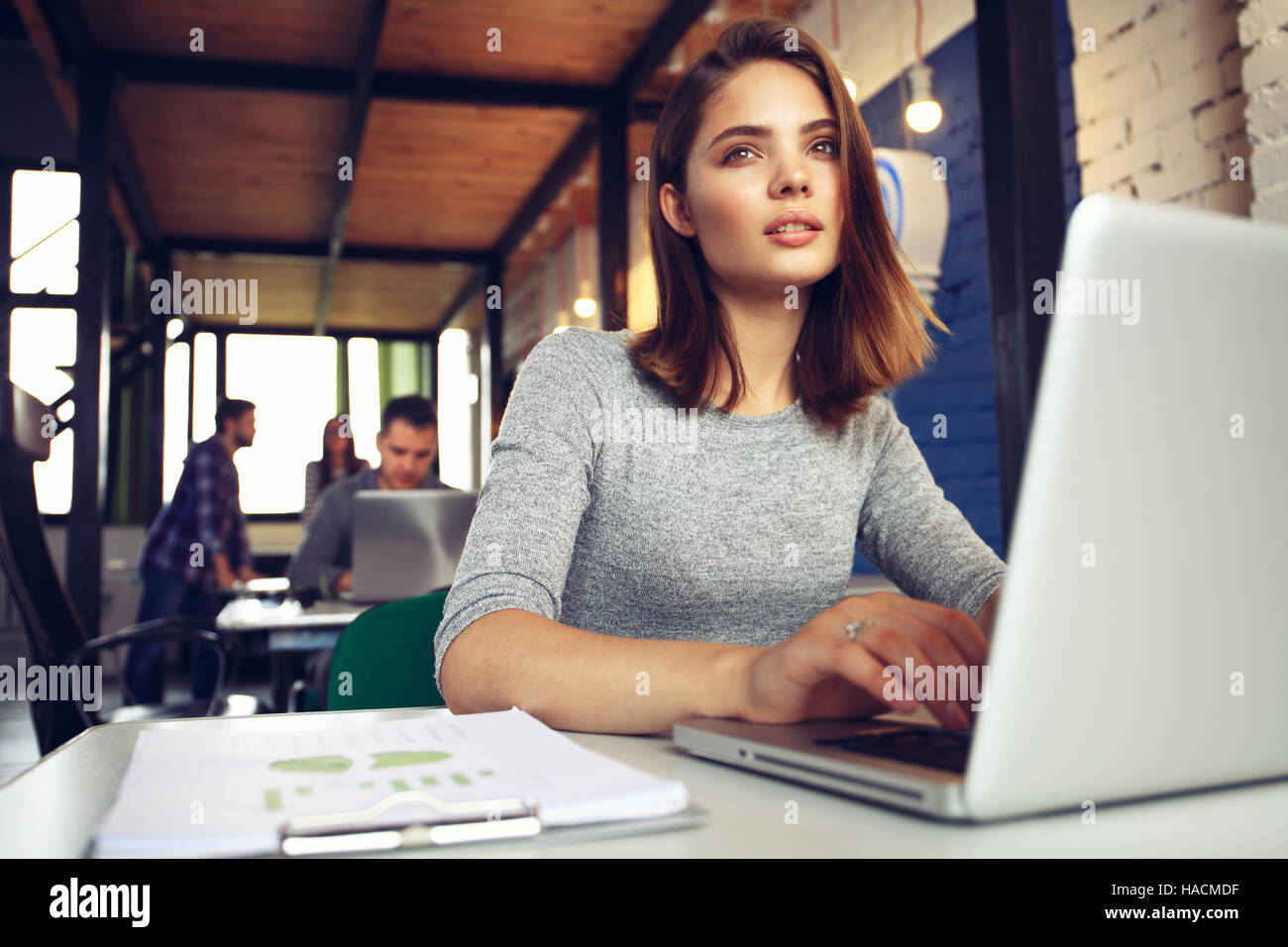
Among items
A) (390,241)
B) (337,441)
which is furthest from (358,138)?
(390,241)

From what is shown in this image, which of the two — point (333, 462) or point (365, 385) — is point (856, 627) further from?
point (365, 385)

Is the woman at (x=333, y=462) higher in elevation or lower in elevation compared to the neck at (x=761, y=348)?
higher

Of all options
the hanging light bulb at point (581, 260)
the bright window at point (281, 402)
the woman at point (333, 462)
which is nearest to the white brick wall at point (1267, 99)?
the woman at point (333, 462)

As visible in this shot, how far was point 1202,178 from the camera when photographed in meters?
2.25

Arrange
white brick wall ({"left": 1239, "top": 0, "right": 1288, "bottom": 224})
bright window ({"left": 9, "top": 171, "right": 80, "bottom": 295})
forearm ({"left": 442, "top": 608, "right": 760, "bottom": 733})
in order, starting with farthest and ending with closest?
bright window ({"left": 9, "top": 171, "right": 80, "bottom": 295})
white brick wall ({"left": 1239, "top": 0, "right": 1288, "bottom": 224})
forearm ({"left": 442, "top": 608, "right": 760, "bottom": 733})

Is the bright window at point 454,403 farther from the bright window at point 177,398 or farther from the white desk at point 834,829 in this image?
the white desk at point 834,829

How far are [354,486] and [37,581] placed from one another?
1601 millimetres

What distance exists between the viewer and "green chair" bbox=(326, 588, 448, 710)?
1.42 meters

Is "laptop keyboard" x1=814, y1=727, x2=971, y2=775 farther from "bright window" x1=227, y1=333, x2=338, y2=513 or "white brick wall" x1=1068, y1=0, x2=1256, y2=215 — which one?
"bright window" x1=227, y1=333, x2=338, y2=513

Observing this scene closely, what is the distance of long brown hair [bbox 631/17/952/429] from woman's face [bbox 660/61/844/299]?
23 mm

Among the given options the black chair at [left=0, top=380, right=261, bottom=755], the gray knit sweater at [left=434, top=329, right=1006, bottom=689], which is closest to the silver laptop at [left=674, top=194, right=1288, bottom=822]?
the gray knit sweater at [left=434, top=329, right=1006, bottom=689]

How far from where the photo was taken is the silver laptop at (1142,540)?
452 mm

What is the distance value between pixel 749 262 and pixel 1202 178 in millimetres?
1567
